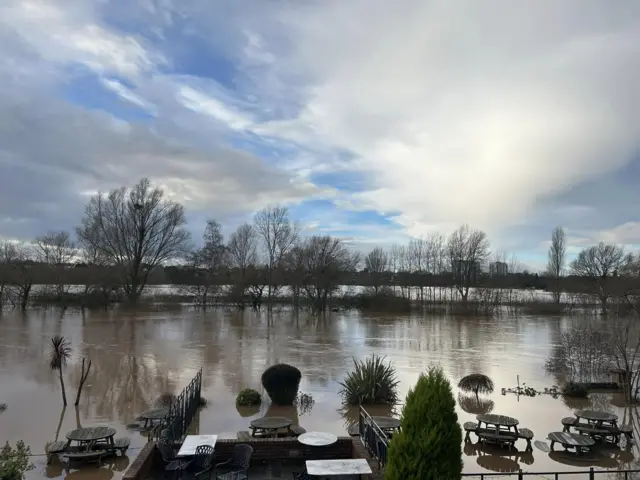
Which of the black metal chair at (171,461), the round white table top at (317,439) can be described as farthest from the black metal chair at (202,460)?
the round white table top at (317,439)

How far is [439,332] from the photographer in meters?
37.8

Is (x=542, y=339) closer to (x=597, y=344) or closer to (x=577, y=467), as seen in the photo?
(x=597, y=344)

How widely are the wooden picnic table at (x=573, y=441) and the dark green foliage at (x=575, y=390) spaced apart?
6.25 meters

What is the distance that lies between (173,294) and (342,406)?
57.7 m

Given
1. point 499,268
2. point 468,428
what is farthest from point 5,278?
point 499,268

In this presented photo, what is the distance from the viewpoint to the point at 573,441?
11.5 m

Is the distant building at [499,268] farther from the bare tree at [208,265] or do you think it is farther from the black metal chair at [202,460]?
the black metal chair at [202,460]

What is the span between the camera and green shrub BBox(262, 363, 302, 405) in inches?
620

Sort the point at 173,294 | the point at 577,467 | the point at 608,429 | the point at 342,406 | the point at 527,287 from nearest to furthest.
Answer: the point at 577,467
the point at 608,429
the point at 342,406
the point at 173,294
the point at 527,287

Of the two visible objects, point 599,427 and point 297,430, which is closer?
point 297,430

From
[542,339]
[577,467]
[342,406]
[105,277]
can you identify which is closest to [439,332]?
[542,339]

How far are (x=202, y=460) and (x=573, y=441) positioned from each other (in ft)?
28.2

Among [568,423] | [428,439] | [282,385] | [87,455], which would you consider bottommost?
[87,455]

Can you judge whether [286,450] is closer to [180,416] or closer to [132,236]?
[180,416]
